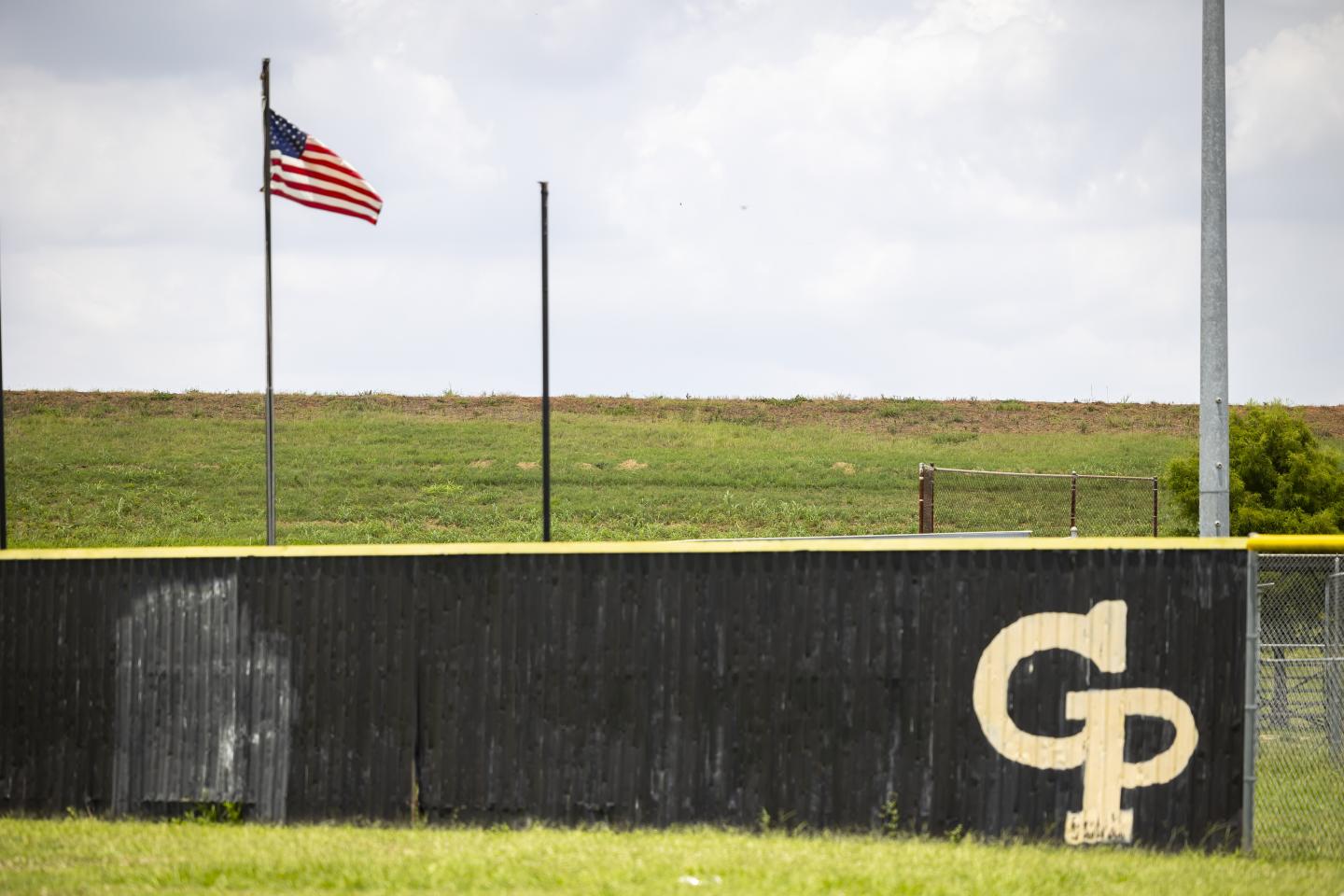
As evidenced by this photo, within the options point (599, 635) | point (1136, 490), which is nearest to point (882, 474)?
point (1136, 490)

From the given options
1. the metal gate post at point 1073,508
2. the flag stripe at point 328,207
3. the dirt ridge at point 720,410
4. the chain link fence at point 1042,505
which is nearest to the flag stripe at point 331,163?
the flag stripe at point 328,207

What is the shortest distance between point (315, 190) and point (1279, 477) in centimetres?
1887

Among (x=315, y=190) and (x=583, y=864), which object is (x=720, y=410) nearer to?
(x=315, y=190)

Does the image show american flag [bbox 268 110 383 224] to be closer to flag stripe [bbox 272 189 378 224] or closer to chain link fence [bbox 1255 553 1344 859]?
flag stripe [bbox 272 189 378 224]

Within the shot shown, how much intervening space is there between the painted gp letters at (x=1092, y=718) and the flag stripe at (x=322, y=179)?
11927 mm

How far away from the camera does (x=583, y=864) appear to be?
25.6 feet

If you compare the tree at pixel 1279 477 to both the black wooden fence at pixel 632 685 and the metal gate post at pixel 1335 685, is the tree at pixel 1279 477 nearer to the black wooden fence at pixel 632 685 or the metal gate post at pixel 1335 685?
the metal gate post at pixel 1335 685

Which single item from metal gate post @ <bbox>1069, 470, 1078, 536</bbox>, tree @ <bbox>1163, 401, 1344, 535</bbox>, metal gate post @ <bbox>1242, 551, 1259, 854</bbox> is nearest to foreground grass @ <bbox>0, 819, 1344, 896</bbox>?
metal gate post @ <bbox>1242, 551, 1259, 854</bbox>

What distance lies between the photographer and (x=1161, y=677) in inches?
360

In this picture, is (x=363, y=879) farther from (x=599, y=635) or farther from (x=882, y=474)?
(x=882, y=474)

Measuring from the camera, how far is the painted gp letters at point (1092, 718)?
357 inches

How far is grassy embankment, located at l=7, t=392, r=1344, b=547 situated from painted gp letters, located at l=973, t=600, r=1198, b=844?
2604 centimetres

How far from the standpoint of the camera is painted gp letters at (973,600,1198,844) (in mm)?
9078

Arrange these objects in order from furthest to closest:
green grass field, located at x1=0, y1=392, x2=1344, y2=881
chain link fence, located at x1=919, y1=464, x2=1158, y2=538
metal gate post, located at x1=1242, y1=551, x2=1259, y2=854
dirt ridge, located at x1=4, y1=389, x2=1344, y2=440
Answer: dirt ridge, located at x1=4, y1=389, x2=1344, y2=440
chain link fence, located at x1=919, y1=464, x2=1158, y2=538
metal gate post, located at x1=1242, y1=551, x2=1259, y2=854
green grass field, located at x1=0, y1=392, x2=1344, y2=881
